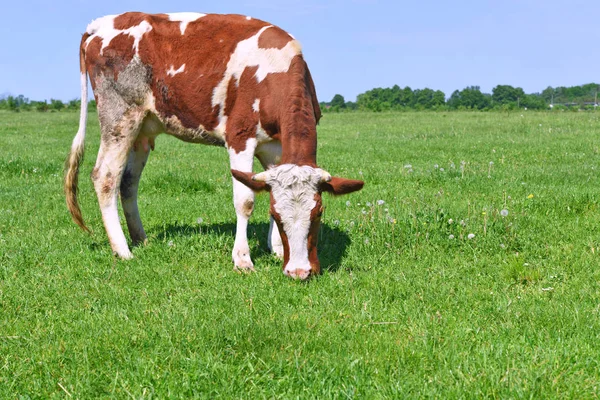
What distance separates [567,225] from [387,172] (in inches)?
177

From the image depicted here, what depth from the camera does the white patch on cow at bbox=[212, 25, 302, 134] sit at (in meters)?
6.26

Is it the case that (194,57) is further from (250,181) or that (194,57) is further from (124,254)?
(124,254)

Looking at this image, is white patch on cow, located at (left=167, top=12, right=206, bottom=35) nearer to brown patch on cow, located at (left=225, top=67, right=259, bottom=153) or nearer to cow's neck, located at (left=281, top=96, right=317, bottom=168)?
brown patch on cow, located at (left=225, top=67, right=259, bottom=153)

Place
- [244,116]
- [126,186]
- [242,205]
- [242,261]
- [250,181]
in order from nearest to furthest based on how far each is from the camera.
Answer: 1. [250,181]
2. [242,261]
3. [244,116]
4. [242,205]
5. [126,186]

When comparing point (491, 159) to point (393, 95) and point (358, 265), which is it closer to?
point (358, 265)

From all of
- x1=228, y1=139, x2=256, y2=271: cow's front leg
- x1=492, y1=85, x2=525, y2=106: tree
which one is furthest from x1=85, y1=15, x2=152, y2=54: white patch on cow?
x1=492, y1=85, x2=525, y2=106: tree

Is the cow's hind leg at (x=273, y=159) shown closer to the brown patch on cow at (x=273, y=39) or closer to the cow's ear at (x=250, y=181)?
the cow's ear at (x=250, y=181)

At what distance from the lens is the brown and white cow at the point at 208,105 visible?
5.58m

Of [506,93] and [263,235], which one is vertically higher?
[506,93]

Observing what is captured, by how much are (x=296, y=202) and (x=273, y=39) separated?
6.89 ft

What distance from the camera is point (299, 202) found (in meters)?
5.32

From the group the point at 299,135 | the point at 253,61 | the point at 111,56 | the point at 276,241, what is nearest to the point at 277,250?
the point at 276,241

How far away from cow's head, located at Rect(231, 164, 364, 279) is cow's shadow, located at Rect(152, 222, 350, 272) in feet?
1.47

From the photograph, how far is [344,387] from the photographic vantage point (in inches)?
137
